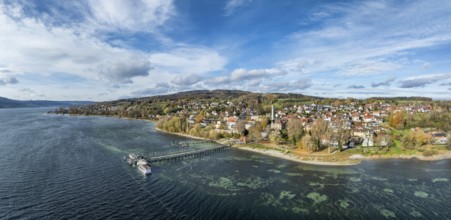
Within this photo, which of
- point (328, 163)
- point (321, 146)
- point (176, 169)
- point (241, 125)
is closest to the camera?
point (176, 169)

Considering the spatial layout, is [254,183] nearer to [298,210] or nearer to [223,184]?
[223,184]

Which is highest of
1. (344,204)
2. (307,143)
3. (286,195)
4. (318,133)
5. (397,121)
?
(397,121)

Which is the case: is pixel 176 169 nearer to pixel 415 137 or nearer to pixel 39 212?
pixel 39 212

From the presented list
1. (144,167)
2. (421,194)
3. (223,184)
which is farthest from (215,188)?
(421,194)

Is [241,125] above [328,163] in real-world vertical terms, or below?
above

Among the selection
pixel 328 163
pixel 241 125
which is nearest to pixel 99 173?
pixel 328 163

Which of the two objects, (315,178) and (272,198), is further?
(315,178)
